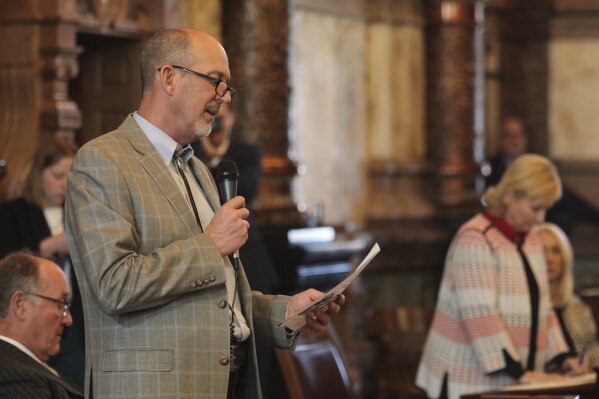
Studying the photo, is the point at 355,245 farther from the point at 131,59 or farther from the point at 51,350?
the point at 51,350

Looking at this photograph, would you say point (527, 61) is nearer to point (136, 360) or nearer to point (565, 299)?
point (565, 299)


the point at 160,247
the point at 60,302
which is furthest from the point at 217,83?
the point at 60,302

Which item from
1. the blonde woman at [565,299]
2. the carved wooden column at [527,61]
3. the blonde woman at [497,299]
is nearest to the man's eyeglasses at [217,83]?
the blonde woman at [497,299]

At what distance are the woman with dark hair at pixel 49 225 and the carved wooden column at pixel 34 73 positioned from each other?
74 centimetres

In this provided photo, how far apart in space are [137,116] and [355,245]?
455cm

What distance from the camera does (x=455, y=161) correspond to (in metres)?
9.61

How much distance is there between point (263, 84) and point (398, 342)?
172cm

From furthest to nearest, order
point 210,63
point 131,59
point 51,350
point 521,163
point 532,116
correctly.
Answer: point 532,116
point 131,59
point 521,163
point 51,350
point 210,63

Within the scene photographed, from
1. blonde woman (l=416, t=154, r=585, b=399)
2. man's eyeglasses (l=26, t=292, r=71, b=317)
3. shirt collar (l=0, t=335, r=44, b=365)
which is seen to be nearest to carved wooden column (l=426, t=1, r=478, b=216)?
blonde woman (l=416, t=154, r=585, b=399)

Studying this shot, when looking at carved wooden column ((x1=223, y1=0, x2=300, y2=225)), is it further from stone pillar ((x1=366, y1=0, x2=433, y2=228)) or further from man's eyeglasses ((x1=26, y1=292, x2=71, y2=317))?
man's eyeglasses ((x1=26, y1=292, x2=71, y2=317))

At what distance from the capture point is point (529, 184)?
4.95 metres

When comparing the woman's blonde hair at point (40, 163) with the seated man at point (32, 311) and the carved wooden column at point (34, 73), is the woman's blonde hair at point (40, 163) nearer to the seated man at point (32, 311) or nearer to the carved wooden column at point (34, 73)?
the carved wooden column at point (34, 73)

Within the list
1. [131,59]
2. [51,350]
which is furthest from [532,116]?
[51,350]

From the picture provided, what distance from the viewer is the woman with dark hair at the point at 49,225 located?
471cm
